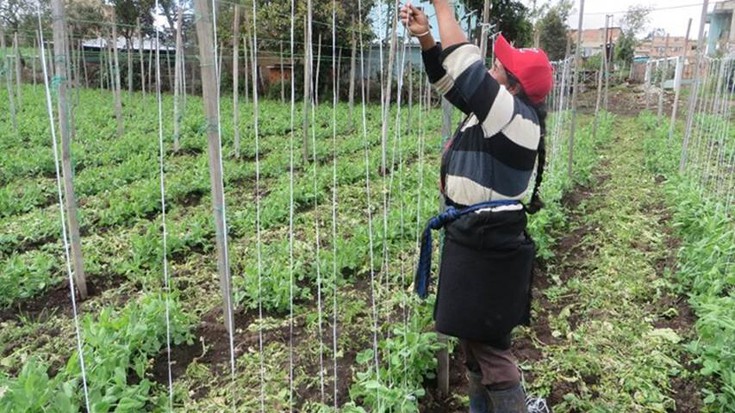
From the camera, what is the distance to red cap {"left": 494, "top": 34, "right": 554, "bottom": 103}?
185 cm

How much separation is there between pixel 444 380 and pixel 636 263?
8.14ft

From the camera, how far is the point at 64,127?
130 inches

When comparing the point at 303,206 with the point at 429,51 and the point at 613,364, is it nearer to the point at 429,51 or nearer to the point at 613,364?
the point at 613,364

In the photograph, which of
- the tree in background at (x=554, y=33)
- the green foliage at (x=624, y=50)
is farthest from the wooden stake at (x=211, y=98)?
the green foliage at (x=624, y=50)

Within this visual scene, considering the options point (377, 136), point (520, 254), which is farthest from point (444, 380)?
point (377, 136)

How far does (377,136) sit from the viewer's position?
447 inches

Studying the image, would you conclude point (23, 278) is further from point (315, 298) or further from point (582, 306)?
point (582, 306)

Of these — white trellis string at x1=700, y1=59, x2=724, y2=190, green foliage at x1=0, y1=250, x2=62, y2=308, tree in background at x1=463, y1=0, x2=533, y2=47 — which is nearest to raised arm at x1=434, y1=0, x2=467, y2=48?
green foliage at x1=0, y1=250, x2=62, y2=308

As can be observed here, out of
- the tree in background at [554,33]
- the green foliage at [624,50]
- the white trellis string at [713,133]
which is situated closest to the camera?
the white trellis string at [713,133]

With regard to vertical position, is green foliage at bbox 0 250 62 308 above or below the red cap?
below

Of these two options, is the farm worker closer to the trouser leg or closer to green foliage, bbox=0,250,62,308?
the trouser leg

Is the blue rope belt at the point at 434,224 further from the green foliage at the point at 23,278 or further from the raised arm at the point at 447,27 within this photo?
the green foliage at the point at 23,278

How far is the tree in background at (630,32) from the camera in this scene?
34.9m

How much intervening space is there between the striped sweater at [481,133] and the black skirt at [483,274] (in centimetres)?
10
